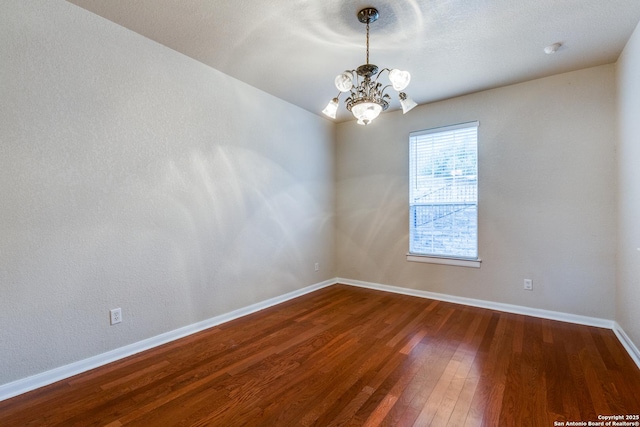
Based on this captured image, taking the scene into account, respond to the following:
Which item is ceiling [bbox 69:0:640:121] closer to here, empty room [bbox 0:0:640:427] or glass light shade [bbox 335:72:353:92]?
empty room [bbox 0:0:640:427]

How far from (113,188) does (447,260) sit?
3.78 metres

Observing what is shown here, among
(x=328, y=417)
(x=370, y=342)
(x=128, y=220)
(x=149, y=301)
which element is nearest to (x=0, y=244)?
(x=128, y=220)

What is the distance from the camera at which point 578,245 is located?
10.3 feet

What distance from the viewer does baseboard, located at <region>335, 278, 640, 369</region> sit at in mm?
2570

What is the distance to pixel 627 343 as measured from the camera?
100 inches

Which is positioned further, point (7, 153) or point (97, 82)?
point (97, 82)

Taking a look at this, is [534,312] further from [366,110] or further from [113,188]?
Result: [113,188]

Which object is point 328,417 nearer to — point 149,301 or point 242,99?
point 149,301

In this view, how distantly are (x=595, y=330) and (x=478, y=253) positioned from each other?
1263mm

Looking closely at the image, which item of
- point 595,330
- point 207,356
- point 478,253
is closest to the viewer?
point 207,356

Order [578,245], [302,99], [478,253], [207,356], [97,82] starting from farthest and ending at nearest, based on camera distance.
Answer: [302,99] → [478,253] → [578,245] → [207,356] → [97,82]

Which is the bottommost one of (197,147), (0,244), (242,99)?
(0,244)

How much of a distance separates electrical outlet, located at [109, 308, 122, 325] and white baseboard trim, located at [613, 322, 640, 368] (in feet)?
13.3

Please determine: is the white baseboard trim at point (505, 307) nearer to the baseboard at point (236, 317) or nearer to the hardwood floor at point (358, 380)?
the baseboard at point (236, 317)
